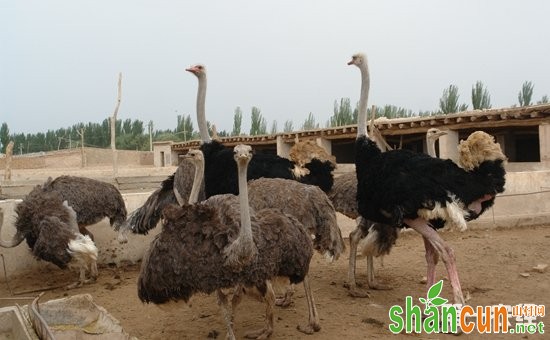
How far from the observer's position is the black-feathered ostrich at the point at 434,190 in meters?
4.10

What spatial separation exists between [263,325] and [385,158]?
5.32ft

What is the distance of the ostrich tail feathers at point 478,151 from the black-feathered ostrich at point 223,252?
4.78 feet

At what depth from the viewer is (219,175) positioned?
5656mm

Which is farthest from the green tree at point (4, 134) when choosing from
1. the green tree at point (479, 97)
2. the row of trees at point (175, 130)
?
Result: the green tree at point (479, 97)

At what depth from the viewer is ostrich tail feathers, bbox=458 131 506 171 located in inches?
169

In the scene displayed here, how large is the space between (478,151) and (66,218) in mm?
3921

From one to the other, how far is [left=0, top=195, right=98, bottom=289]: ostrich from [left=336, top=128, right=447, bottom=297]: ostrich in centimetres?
244

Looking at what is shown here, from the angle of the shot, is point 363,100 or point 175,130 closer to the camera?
point 363,100

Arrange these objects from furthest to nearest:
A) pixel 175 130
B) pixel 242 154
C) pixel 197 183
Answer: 1. pixel 175 130
2. pixel 197 183
3. pixel 242 154

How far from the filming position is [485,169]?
4285mm

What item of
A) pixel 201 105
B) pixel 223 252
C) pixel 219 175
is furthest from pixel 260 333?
pixel 201 105

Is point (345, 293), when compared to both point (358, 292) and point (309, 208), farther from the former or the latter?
point (309, 208)

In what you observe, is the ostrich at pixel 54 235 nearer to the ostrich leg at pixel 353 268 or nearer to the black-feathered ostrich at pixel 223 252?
the black-feathered ostrich at pixel 223 252

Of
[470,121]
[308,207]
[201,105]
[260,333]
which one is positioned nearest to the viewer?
[260,333]
